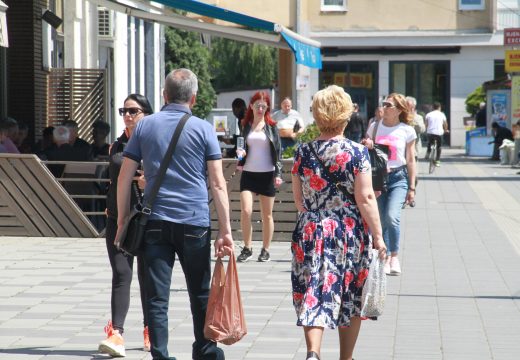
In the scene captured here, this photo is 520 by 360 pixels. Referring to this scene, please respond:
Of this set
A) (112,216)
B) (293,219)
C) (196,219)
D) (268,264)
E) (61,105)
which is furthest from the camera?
(61,105)

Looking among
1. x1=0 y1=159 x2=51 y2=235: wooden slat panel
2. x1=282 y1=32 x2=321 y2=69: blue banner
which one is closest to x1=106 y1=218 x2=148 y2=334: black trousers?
x1=0 y1=159 x2=51 y2=235: wooden slat panel

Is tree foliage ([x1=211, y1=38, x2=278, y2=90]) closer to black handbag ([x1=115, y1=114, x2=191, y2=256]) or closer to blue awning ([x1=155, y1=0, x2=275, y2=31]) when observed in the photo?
blue awning ([x1=155, y1=0, x2=275, y2=31])

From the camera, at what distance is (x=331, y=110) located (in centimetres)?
657

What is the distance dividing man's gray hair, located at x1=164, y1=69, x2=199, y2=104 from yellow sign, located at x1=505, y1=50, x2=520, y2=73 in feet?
85.7

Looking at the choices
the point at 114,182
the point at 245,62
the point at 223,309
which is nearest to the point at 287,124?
the point at 114,182

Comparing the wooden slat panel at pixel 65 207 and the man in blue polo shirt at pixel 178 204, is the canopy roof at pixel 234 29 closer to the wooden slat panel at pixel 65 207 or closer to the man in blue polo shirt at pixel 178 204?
the wooden slat panel at pixel 65 207

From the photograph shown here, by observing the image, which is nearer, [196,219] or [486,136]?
[196,219]

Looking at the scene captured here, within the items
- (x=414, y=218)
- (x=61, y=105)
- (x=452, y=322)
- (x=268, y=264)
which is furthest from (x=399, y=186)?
(x=61, y=105)

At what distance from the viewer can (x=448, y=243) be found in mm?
Result: 14312

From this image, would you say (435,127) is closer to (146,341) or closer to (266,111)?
(266,111)

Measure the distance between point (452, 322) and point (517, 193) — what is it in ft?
47.7

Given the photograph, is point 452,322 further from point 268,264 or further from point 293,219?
point 293,219

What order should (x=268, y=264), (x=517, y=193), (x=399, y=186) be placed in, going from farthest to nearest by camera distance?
(x=517, y=193), (x=268, y=264), (x=399, y=186)

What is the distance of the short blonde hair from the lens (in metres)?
6.57
